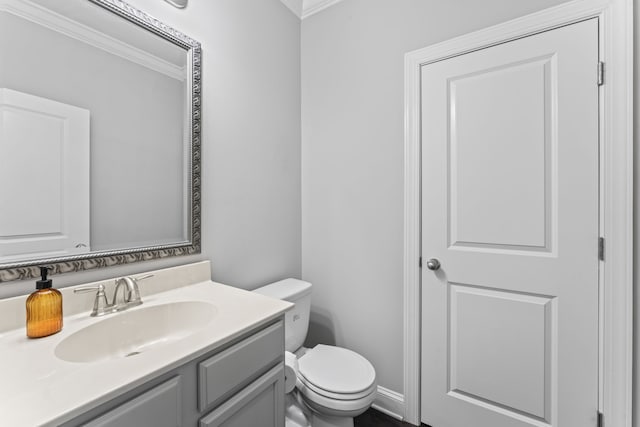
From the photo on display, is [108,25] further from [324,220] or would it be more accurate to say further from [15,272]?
[324,220]

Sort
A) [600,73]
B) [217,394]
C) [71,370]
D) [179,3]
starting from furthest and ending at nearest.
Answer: [179,3], [600,73], [217,394], [71,370]

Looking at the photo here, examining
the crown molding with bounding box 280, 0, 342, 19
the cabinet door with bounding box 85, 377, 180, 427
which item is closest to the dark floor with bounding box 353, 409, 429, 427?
the cabinet door with bounding box 85, 377, 180, 427

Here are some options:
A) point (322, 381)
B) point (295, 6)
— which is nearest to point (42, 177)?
point (322, 381)

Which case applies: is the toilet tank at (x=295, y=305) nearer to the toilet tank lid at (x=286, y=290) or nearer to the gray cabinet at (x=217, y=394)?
the toilet tank lid at (x=286, y=290)

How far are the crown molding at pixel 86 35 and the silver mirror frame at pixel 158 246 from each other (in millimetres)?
96

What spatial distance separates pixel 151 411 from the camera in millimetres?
681

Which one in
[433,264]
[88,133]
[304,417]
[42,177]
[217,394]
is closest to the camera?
[217,394]

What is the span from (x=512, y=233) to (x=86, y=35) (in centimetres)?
186

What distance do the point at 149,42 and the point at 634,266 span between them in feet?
6.85

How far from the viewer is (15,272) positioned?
2.91 ft

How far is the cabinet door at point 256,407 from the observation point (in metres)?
0.85

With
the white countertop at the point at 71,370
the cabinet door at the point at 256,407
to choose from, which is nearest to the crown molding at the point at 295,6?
the white countertop at the point at 71,370

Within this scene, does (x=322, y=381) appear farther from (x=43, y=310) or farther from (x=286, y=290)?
(x=43, y=310)

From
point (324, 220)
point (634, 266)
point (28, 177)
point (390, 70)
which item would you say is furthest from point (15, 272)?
point (634, 266)
